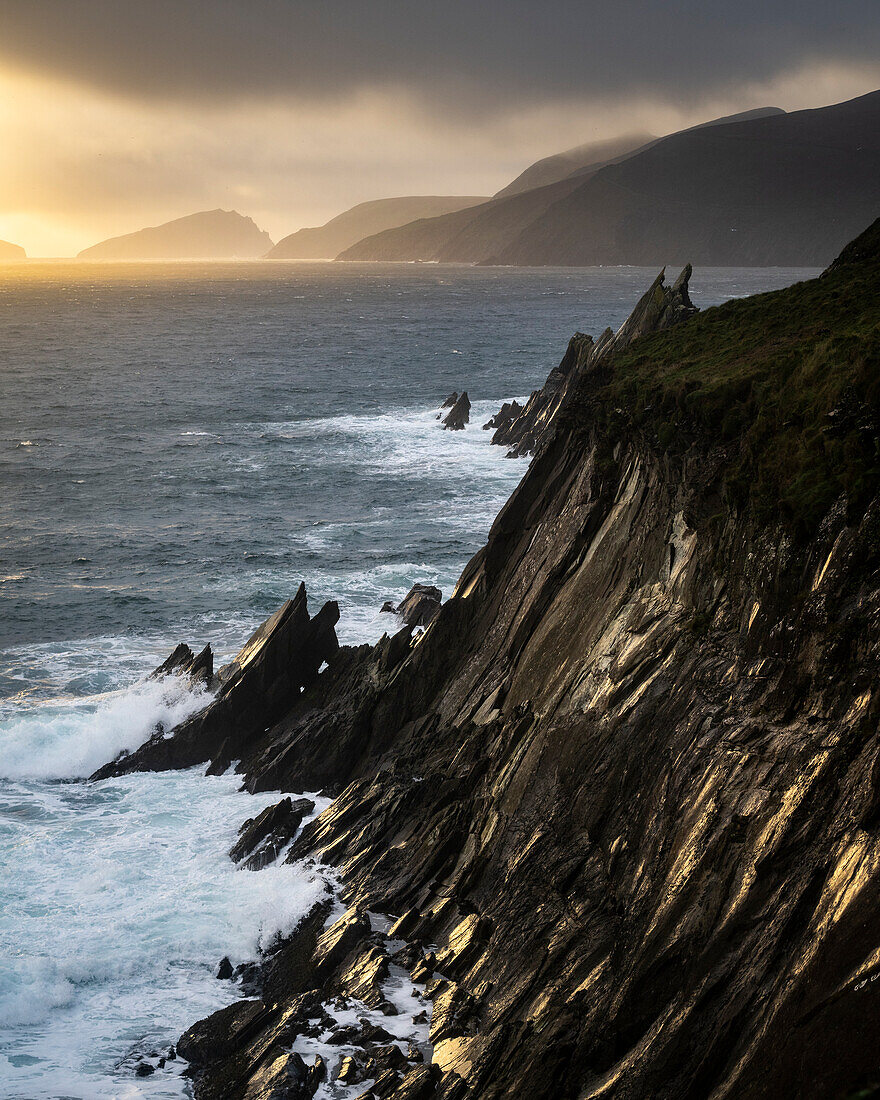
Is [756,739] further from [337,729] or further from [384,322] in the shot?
[384,322]

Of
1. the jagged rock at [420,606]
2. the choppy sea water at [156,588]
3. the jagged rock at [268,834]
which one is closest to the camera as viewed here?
the choppy sea water at [156,588]

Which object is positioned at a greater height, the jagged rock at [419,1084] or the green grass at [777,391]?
the green grass at [777,391]

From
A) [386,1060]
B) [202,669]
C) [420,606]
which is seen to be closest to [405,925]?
[386,1060]

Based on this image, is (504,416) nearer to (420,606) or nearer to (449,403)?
(449,403)

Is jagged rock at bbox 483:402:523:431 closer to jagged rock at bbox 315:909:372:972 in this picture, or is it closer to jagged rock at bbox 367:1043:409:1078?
jagged rock at bbox 315:909:372:972

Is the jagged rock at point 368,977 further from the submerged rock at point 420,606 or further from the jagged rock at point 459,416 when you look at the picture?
the jagged rock at point 459,416

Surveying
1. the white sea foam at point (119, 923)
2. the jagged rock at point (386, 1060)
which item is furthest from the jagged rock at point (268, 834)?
the jagged rock at point (386, 1060)

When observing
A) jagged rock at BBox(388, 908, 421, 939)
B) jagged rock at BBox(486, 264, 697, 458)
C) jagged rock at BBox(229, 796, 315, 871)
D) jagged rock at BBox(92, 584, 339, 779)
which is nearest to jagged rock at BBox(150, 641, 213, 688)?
jagged rock at BBox(92, 584, 339, 779)
